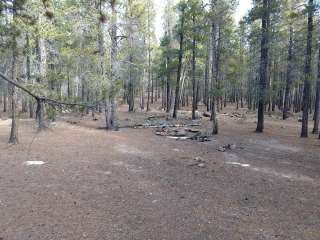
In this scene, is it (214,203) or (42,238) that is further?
(214,203)

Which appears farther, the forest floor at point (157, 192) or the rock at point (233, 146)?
the rock at point (233, 146)

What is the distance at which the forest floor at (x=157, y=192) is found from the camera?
5.81 m

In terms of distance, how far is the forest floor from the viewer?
581 cm

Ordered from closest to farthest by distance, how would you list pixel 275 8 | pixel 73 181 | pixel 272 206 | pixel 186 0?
pixel 272 206 < pixel 73 181 < pixel 275 8 < pixel 186 0

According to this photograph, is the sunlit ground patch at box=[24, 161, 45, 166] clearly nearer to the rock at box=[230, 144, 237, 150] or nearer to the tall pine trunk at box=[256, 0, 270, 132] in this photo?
the rock at box=[230, 144, 237, 150]

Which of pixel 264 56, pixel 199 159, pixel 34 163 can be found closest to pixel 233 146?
pixel 199 159

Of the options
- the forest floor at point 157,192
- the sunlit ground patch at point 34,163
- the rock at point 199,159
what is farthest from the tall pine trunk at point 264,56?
the sunlit ground patch at point 34,163

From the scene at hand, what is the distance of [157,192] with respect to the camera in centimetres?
795

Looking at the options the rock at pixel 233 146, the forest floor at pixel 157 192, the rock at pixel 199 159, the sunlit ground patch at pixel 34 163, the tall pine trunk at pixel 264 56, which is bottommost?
the forest floor at pixel 157 192

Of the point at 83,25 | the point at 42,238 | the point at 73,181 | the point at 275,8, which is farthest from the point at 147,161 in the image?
the point at 275,8

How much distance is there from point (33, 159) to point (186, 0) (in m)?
21.4

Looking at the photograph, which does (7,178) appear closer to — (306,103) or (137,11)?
(137,11)

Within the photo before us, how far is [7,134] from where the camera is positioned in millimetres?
16078

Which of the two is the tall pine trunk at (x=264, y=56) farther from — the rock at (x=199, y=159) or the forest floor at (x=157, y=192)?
the rock at (x=199, y=159)
